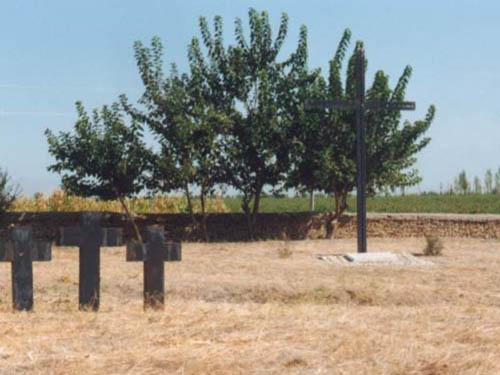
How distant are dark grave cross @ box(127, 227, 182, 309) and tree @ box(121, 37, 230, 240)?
13.4 metres

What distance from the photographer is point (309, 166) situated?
2373 centimetres

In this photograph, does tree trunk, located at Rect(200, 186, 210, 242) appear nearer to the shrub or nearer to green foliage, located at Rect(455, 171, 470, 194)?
the shrub

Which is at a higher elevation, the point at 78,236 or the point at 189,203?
the point at 189,203

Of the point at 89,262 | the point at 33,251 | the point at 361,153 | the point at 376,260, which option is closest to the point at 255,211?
the point at 361,153

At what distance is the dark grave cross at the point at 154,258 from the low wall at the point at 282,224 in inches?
617

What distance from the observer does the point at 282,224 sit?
81.8 ft

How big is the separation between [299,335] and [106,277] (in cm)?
703

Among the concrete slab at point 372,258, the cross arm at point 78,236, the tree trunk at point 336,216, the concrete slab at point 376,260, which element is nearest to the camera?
the cross arm at point 78,236

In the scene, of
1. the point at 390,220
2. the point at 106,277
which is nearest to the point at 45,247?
the point at 106,277

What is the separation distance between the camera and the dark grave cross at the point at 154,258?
842 centimetres

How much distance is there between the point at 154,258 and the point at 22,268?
4.55ft

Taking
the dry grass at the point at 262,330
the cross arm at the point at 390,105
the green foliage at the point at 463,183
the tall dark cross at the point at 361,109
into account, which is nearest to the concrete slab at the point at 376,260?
the tall dark cross at the point at 361,109

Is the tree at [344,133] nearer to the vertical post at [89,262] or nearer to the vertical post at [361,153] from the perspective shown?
the vertical post at [361,153]

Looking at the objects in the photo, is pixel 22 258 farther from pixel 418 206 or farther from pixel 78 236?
pixel 418 206
